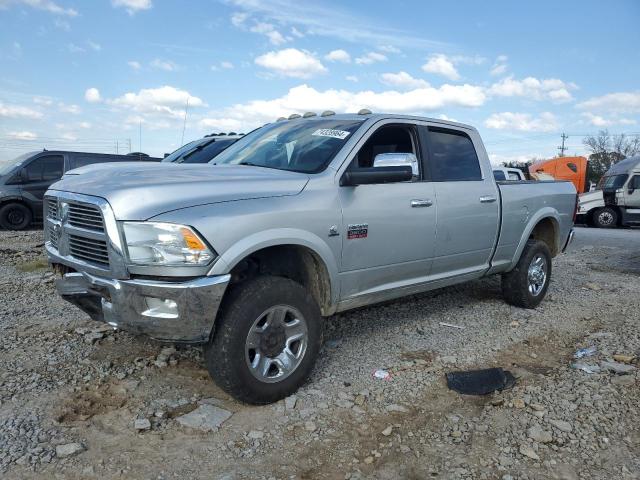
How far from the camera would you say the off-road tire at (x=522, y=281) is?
19.0ft

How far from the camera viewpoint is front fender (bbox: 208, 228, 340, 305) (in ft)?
10.1

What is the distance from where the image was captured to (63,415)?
10.5 feet

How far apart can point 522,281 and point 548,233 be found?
0.97 metres

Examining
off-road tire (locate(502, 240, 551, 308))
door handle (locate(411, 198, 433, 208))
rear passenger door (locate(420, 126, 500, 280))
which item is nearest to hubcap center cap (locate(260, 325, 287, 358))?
door handle (locate(411, 198, 433, 208))

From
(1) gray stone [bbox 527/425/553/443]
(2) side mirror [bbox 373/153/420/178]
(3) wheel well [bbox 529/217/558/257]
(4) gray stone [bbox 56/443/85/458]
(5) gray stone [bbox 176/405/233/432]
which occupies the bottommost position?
(4) gray stone [bbox 56/443/85/458]

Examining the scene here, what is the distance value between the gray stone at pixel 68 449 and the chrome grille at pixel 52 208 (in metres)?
1.48

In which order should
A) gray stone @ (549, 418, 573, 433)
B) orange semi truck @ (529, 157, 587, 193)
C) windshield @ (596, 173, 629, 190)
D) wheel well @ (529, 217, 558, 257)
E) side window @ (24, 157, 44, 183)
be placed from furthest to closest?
orange semi truck @ (529, 157, 587, 193) < windshield @ (596, 173, 629, 190) < side window @ (24, 157, 44, 183) < wheel well @ (529, 217, 558, 257) < gray stone @ (549, 418, 573, 433)

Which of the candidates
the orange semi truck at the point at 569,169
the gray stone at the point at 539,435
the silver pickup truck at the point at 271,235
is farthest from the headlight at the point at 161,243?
the orange semi truck at the point at 569,169

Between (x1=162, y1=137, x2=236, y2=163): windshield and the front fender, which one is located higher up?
(x1=162, y1=137, x2=236, y2=163): windshield

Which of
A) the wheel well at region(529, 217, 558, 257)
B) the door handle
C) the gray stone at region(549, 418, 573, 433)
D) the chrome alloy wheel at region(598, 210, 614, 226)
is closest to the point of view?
the gray stone at region(549, 418, 573, 433)

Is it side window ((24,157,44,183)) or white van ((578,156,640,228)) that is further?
white van ((578,156,640,228))

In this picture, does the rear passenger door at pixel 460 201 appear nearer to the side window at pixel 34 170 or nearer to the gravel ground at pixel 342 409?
the gravel ground at pixel 342 409

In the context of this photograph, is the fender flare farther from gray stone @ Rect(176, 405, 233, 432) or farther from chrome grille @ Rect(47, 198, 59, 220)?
chrome grille @ Rect(47, 198, 59, 220)

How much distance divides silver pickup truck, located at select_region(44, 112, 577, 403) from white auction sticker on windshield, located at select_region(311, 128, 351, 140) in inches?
0.7
